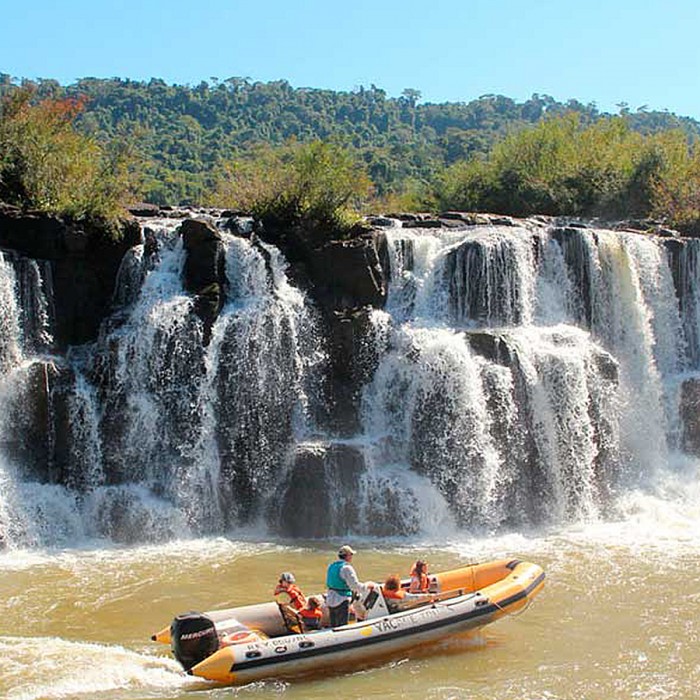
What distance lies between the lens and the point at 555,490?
18.5 meters

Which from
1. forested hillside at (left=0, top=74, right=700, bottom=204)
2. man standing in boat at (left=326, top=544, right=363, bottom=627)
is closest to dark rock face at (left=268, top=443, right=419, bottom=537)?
man standing in boat at (left=326, top=544, right=363, bottom=627)

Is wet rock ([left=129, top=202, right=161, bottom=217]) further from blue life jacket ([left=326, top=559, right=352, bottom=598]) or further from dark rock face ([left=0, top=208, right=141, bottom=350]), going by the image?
blue life jacket ([left=326, top=559, right=352, bottom=598])

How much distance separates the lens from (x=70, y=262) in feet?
62.8

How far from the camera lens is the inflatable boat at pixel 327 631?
10.5 m

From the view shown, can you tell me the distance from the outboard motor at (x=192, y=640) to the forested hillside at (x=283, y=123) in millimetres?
39676

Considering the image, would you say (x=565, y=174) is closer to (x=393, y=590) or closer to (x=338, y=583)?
(x=393, y=590)

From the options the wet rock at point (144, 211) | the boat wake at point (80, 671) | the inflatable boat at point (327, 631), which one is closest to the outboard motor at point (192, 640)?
the inflatable boat at point (327, 631)

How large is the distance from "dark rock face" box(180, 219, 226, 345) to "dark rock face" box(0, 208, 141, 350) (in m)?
1.47

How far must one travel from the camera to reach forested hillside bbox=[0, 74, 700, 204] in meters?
64.4

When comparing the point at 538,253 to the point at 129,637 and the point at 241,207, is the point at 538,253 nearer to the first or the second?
the point at 241,207

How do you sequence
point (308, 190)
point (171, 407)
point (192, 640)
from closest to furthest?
point (192, 640) < point (171, 407) < point (308, 190)

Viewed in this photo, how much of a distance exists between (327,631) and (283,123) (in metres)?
103

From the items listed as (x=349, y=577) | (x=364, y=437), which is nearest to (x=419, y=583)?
(x=349, y=577)

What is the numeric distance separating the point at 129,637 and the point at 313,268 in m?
9.61
